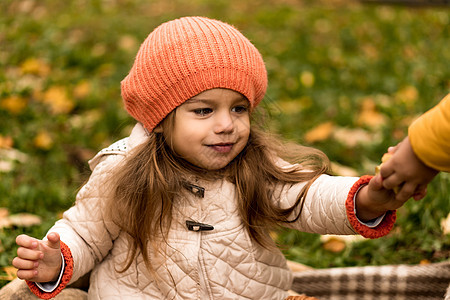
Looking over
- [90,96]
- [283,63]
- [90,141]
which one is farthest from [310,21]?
[90,141]

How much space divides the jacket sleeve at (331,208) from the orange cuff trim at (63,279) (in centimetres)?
73

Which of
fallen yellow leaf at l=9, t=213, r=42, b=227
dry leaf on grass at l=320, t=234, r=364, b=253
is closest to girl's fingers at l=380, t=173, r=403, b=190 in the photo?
dry leaf on grass at l=320, t=234, r=364, b=253

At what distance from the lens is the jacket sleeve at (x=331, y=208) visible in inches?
66.5

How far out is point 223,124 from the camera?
5.83 feet

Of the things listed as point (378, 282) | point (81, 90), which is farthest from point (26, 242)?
point (81, 90)

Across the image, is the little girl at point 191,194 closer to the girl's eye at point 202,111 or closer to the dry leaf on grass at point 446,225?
the girl's eye at point 202,111

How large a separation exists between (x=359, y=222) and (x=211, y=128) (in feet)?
1.77

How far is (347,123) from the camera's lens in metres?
3.90

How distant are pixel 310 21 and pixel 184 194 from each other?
4.80 m

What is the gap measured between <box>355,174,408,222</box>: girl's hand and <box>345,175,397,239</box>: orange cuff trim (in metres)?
0.02

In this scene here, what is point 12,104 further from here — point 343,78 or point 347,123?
point 343,78

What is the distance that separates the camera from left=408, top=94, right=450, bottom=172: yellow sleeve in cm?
122

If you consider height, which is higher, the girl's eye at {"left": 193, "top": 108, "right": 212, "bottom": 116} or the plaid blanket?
the girl's eye at {"left": 193, "top": 108, "right": 212, "bottom": 116}

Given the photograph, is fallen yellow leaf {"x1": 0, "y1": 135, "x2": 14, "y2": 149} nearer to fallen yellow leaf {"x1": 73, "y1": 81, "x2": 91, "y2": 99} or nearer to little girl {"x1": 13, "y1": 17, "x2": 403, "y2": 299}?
fallen yellow leaf {"x1": 73, "y1": 81, "x2": 91, "y2": 99}
